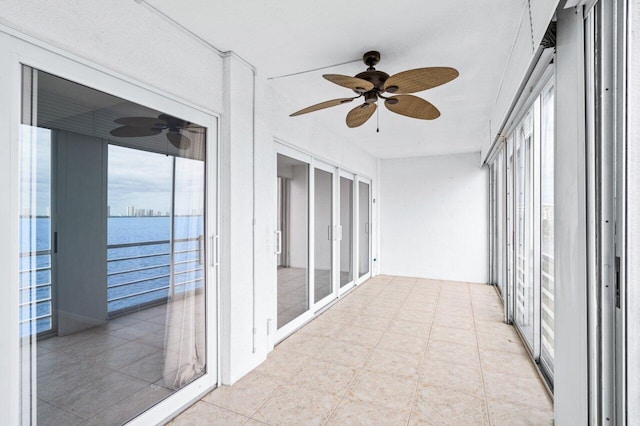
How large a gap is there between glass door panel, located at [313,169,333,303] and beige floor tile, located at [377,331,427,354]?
4.05ft

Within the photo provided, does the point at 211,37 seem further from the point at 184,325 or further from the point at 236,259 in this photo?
the point at 184,325

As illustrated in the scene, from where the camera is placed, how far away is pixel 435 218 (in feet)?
21.2

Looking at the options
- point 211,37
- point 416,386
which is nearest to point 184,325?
point 416,386

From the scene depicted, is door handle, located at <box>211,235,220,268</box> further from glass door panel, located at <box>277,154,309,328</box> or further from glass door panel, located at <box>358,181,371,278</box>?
glass door panel, located at <box>358,181,371,278</box>

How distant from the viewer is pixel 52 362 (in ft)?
4.88

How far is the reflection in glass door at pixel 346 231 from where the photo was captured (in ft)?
17.2

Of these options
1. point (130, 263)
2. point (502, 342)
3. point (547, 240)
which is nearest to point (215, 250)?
point (130, 263)

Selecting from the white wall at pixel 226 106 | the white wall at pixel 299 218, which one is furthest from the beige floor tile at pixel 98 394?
the white wall at pixel 299 218

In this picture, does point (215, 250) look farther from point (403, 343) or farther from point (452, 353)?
point (452, 353)

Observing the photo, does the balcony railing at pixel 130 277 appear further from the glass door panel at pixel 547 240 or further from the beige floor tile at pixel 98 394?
the glass door panel at pixel 547 240

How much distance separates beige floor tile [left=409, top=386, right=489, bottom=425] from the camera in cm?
202

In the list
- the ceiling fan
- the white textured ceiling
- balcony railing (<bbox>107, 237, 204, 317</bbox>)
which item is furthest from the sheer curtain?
the ceiling fan

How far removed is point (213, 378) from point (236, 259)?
0.97m

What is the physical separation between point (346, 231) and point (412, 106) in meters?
3.33
